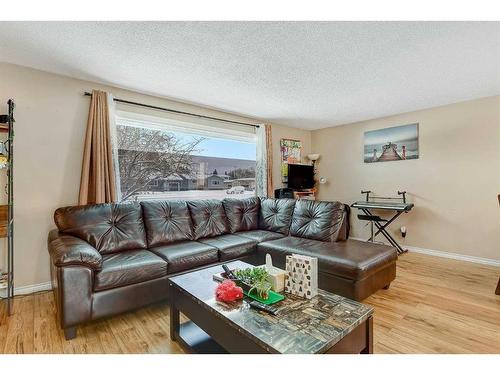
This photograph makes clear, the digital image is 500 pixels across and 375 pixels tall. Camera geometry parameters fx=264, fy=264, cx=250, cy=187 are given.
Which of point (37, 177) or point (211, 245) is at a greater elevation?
point (37, 177)

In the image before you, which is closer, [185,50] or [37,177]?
[185,50]

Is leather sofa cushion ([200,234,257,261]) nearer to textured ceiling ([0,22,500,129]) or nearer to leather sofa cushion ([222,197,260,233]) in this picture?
leather sofa cushion ([222,197,260,233])

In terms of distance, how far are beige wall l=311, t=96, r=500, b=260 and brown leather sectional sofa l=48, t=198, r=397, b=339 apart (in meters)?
1.84

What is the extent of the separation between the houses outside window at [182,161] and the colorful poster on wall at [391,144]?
2.05m

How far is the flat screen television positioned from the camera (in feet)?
16.2

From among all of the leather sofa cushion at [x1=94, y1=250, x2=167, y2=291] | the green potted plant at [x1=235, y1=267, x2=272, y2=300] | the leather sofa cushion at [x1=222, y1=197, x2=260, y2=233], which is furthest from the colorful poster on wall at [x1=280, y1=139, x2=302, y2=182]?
the green potted plant at [x1=235, y1=267, x2=272, y2=300]

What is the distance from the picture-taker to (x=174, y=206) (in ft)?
10.2

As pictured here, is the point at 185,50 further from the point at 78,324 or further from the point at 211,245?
A: the point at 78,324

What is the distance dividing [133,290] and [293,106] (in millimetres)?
3110

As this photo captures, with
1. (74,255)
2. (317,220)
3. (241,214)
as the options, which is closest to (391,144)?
(317,220)

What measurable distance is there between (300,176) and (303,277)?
11.9ft

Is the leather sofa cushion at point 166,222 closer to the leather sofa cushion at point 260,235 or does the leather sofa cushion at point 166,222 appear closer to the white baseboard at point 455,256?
the leather sofa cushion at point 260,235
